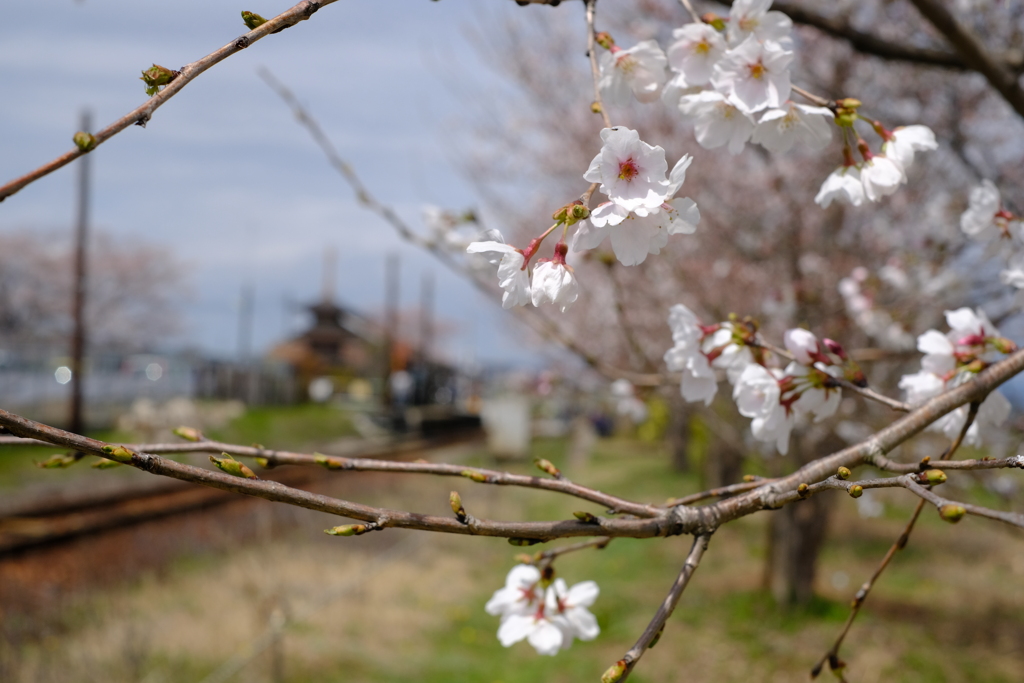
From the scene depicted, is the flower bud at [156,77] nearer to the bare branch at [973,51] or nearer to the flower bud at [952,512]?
the flower bud at [952,512]

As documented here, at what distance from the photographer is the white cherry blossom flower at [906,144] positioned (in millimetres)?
1200

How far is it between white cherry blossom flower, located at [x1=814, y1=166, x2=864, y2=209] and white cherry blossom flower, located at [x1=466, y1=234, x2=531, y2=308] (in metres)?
0.56

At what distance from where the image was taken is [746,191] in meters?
7.66

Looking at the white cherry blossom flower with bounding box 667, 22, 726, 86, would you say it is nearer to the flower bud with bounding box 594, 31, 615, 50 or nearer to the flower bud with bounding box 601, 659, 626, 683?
the flower bud with bounding box 594, 31, 615, 50

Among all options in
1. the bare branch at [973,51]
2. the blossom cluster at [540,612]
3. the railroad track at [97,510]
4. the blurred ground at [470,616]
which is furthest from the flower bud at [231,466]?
the railroad track at [97,510]

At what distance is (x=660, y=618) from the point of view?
87cm

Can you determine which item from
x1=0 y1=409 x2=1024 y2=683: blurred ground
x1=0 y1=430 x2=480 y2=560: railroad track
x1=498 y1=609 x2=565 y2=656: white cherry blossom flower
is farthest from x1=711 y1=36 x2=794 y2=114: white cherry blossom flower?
x1=0 y1=430 x2=480 y2=560: railroad track

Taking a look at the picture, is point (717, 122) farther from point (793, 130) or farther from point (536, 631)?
point (536, 631)

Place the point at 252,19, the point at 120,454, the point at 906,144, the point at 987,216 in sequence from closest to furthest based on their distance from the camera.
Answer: the point at 120,454 < the point at 252,19 < the point at 906,144 < the point at 987,216

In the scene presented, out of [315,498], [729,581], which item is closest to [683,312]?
[315,498]

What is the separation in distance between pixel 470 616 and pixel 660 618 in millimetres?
5817

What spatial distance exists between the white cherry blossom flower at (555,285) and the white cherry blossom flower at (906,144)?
646 millimetres

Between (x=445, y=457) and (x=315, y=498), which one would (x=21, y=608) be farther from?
(x=445, y=457)

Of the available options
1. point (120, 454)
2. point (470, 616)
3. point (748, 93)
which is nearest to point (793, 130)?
point (748, 93)
